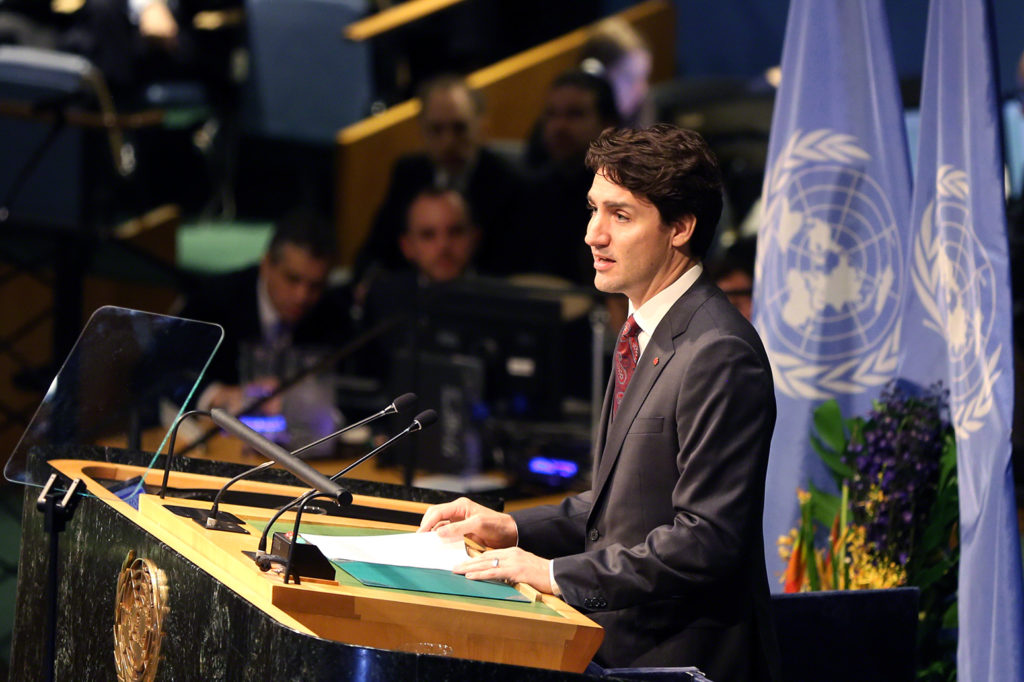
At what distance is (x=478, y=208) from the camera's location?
6230 mm

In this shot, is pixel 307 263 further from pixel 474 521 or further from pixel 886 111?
pixel 474 521

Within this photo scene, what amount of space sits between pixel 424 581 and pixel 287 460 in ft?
0.96

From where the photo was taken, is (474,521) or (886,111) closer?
(474,521)

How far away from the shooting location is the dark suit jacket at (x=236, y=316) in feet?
16.7

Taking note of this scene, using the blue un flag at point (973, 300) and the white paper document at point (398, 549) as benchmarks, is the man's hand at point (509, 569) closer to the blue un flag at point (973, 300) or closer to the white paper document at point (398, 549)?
the white paper document at point (398, 549)

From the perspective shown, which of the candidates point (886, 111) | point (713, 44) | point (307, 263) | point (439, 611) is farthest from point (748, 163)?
point (439, 611)

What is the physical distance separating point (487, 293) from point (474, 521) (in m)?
2.39

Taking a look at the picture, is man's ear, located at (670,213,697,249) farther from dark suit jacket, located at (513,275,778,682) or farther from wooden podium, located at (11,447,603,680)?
wooden podium, located at (11,447,603,680)

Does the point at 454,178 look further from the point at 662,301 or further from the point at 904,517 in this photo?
the point at 662,301

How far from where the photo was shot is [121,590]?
2.12 metres

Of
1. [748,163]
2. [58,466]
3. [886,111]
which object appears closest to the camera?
[58,466]

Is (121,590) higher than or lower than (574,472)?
lower

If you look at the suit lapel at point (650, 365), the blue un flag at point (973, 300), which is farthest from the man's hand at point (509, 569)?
the blue un flag at point (973, 300)

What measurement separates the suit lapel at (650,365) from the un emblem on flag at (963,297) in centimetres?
108
